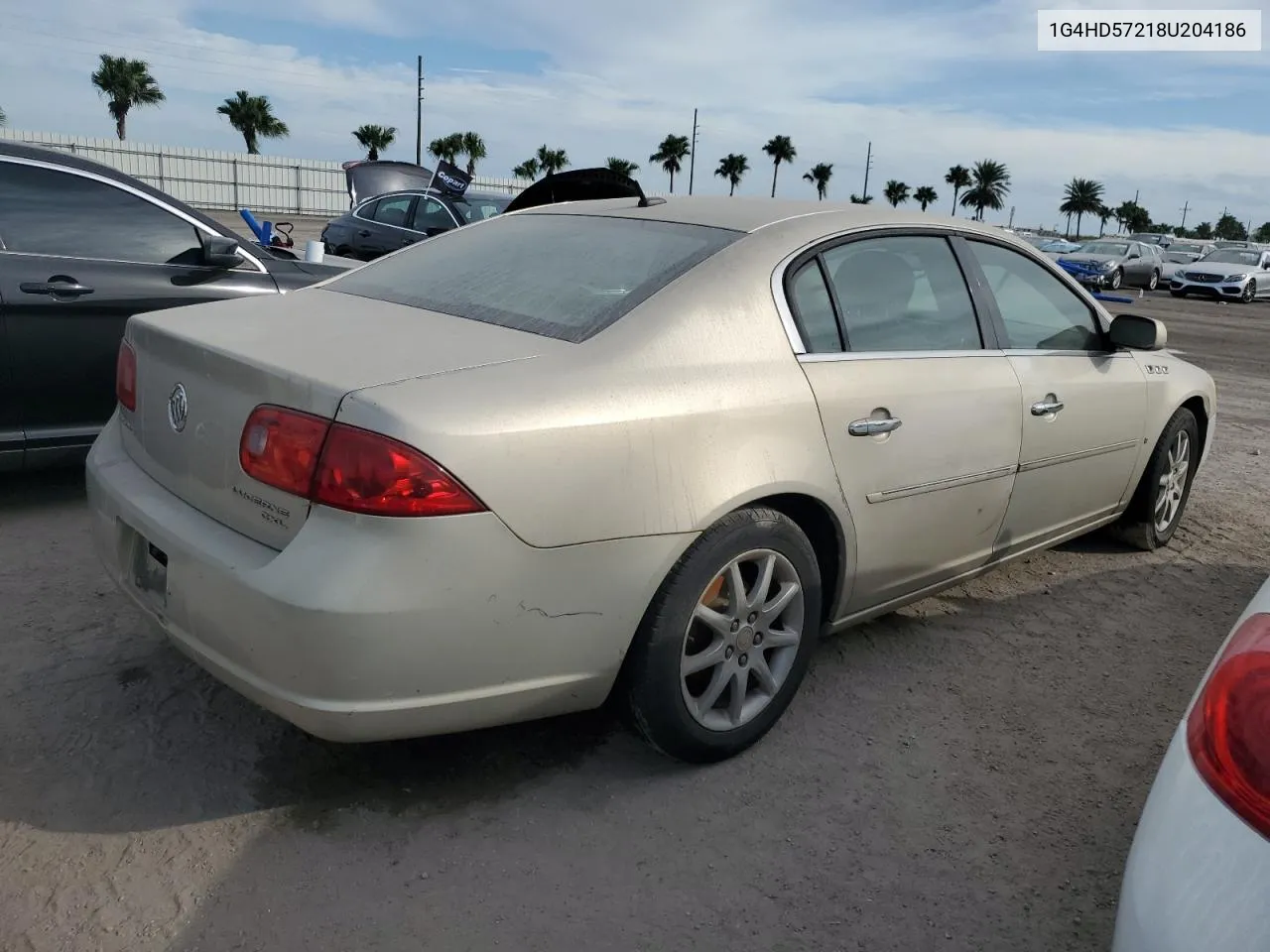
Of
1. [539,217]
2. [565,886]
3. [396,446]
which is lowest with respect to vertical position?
[565,886]

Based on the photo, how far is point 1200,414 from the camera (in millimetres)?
4738

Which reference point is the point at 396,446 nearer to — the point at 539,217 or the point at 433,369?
the point at 433,369

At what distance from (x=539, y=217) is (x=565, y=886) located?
2.12 m

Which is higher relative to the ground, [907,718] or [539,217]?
[539,217]

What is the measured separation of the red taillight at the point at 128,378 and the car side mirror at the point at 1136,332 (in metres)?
3.39

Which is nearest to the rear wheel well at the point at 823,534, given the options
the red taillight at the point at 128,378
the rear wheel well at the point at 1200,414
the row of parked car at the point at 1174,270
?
the red taillight at the point at 128,378

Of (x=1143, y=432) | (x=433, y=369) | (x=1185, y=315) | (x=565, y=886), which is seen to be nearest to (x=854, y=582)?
(x=565, y=886)

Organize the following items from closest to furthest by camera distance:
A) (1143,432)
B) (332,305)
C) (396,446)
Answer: (396,446) → (332,305) → (1143,432)

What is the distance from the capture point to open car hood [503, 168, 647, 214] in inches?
187

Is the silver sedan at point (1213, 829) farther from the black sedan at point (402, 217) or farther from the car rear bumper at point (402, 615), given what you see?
the black sedan at point (402, 217)

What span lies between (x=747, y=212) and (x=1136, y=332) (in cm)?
175

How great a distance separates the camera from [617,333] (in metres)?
2.49

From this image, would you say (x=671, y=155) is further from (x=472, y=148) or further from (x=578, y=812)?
(x=578, y=812)

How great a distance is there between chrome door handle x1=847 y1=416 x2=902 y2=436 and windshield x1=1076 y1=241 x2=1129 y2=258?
26.9 metres
